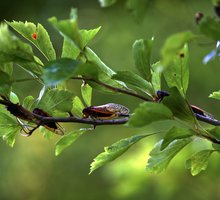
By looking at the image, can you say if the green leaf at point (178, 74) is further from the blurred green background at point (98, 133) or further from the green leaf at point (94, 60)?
the blurred green background at point (98, 133)

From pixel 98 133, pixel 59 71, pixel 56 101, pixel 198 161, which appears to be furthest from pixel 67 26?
pixel 98 133

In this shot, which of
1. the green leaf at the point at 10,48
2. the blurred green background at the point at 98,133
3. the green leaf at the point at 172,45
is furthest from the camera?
the blurred green background at the point at 98,133

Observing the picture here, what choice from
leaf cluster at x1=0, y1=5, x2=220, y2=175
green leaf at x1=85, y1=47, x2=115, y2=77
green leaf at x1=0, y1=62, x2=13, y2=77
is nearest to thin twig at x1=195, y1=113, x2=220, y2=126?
leaf cluster at x1=0, y1=5, x2=220, y2=175

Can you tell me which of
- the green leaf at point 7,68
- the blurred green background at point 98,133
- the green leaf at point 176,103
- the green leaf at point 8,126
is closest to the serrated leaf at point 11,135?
the green leaf at point 8,126

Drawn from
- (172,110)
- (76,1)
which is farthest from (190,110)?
(76,1)

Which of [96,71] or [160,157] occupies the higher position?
[96,71]

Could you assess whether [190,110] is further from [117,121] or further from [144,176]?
[144,176]

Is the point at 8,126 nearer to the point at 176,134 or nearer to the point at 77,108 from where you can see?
the point at 77,108
